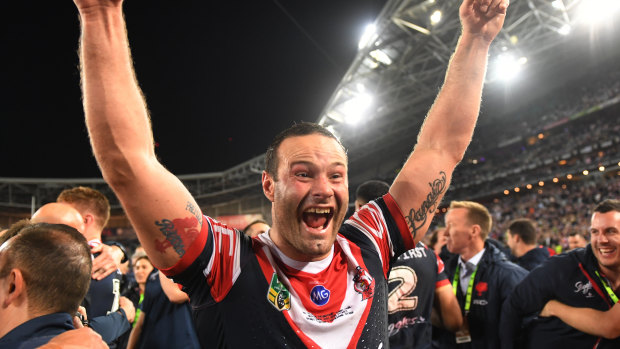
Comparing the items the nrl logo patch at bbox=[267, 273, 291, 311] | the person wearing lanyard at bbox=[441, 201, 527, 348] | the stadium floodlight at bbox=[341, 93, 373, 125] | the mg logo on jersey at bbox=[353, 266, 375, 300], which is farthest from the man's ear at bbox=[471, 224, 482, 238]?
the stadium floodlight at bbox=[341, 93, 373, 125]

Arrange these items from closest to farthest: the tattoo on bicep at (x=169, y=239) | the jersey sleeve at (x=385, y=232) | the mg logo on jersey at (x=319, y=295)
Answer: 1. the tattoo on bicep at (x=169, y=239)
2. the mg logo on jersey at (x=319, y=295)
3. the jersey sleeve at (x=385, y=232)

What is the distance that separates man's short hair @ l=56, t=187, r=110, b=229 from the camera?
319cm

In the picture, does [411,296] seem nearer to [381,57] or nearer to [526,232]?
[526,232]

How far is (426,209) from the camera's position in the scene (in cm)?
181

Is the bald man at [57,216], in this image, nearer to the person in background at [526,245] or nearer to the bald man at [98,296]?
the bald man at [98,296]

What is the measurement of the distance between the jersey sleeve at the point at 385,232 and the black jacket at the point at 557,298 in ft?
6.31

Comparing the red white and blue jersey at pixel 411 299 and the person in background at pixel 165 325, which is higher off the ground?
the red white and blue jersey at pixel 411 299

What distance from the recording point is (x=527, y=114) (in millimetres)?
27906

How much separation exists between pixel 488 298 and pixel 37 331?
3.36 meters

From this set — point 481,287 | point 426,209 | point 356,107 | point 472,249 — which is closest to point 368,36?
point 356,107

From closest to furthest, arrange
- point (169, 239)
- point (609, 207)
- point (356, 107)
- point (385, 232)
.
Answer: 1. point (169, 239)
2. point (385, 232)
3. point (609, 207)
4. point (356, 107)

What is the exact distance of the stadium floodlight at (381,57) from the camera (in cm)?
1650

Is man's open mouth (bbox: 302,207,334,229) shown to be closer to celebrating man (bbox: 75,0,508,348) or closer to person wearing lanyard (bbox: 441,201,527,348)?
celebrating man (bbox: 75,0,508,348)

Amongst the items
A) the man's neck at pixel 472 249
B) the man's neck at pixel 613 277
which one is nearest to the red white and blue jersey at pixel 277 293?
the man's neck at pixel 613 277
